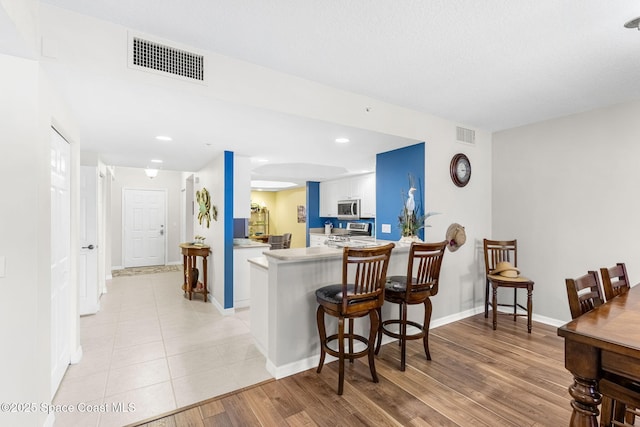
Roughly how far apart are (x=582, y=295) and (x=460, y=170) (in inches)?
93.4

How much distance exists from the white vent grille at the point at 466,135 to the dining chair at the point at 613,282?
2.14m

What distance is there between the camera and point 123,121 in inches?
106

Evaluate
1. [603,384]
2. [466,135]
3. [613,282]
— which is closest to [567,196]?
[466,135]

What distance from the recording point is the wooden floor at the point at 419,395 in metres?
1.89

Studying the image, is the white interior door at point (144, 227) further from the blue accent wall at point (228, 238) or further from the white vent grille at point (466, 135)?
the white vent grille at point (466, 135)

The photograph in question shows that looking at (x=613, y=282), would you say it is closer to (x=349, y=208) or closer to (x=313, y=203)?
(x=349, y=208)

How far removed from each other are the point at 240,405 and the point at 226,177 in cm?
271

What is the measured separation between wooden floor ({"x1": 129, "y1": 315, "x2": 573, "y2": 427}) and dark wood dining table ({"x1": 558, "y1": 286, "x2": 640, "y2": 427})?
834 mm

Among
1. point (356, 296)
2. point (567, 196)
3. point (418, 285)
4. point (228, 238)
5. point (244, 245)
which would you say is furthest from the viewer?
point (244, 245)

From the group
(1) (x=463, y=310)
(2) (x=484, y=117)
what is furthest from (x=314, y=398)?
(2) (x=484, y=117)

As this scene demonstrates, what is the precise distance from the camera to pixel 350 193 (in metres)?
6.45

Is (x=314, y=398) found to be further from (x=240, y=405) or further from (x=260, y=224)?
(x=260, y=224)

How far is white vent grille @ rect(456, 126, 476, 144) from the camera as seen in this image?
3672 millimetres

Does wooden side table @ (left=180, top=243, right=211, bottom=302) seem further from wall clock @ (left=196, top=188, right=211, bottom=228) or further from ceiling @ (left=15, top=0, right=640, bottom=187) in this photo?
ceiling @ (left=15, top=0, right=640, bottom=187)
